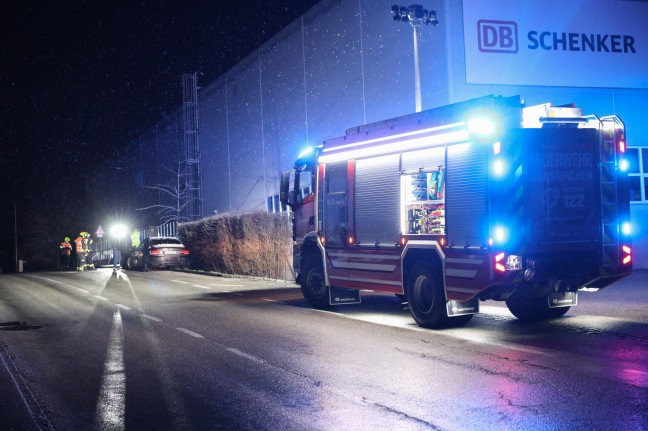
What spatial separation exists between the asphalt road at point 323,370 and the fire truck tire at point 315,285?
1.06 feet

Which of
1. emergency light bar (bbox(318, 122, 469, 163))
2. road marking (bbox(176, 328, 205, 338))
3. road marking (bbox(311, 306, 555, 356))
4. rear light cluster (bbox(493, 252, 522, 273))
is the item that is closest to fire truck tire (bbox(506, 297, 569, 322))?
road marking (bbox(311, 306, 555, 356))

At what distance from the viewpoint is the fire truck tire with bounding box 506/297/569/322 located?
1248 cm

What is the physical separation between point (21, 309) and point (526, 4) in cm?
1823

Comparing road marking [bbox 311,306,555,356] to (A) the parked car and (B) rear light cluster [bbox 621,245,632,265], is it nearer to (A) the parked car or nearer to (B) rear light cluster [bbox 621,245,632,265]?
(B) rear light cluster [bbox 621,245,632,265]

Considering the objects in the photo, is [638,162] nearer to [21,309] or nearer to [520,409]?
[21,309]

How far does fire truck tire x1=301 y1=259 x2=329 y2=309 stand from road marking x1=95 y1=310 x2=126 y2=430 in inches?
189

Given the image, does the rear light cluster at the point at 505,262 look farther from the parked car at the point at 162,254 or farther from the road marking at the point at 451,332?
the parked car at the point at 162,254

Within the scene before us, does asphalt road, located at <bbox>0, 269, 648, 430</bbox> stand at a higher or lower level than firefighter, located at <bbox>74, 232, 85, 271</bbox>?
lower

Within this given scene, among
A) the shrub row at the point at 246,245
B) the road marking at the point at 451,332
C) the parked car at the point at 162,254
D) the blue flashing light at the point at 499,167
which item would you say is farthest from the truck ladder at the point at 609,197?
the parked car at the point at 162,254

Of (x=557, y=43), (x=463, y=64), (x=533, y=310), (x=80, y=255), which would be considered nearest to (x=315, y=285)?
(x=533, y=310)

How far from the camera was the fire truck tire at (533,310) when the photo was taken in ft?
41.0

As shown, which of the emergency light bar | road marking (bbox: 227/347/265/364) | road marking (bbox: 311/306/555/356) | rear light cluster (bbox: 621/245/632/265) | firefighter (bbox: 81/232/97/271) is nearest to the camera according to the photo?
road marking (bbox: 227/347/265/364)

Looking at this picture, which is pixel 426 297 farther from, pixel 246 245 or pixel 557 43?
pixel 246 245

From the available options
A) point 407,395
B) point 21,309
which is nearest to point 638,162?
point 21,309
